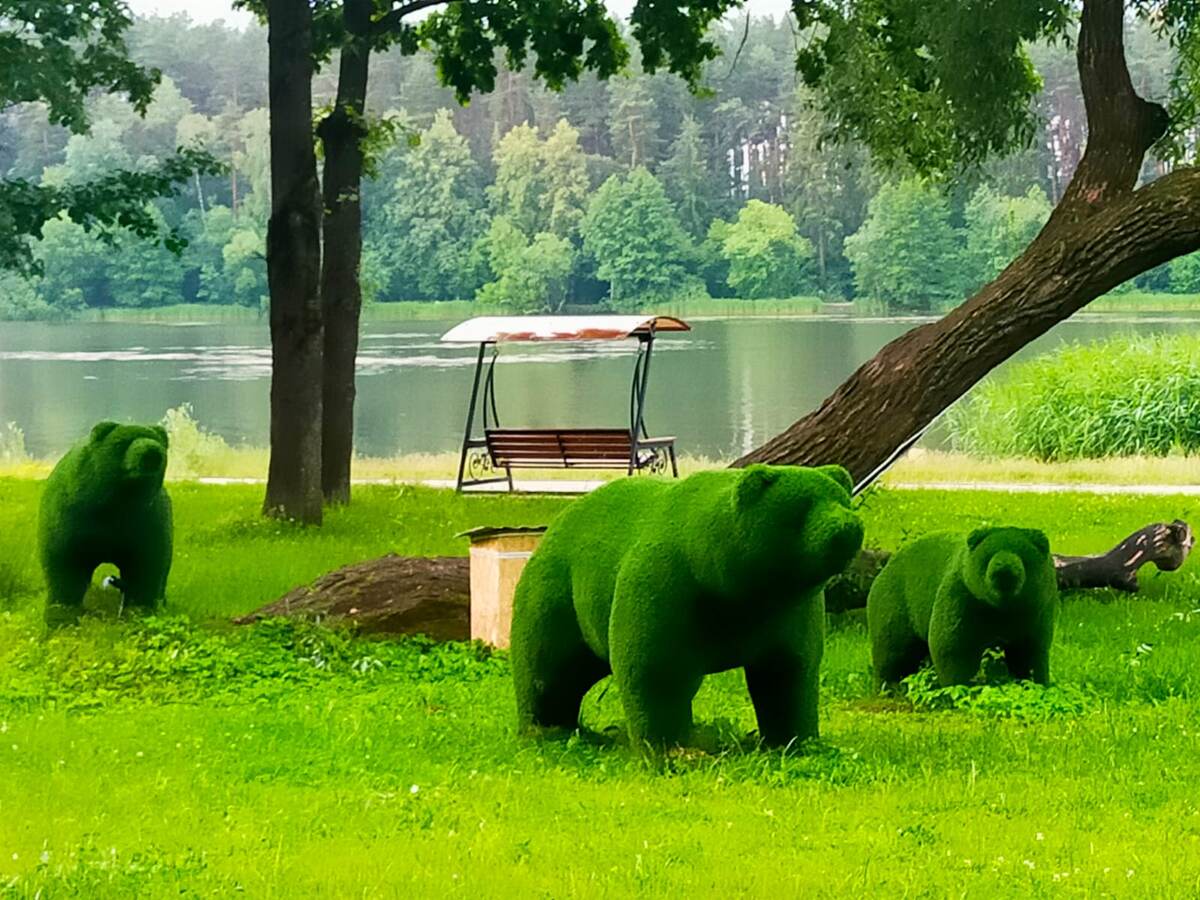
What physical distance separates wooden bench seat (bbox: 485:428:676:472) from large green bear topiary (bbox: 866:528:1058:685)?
36.0ft

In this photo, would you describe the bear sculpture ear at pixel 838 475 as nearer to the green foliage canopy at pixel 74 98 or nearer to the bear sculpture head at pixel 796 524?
the bear sculpture head at pixel 796 524

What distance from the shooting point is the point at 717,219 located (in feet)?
277

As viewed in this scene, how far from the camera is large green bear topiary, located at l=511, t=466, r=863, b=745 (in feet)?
18.7

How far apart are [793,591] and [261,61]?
100443mm

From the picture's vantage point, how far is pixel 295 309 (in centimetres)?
1627

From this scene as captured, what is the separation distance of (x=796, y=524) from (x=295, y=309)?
11329 mm

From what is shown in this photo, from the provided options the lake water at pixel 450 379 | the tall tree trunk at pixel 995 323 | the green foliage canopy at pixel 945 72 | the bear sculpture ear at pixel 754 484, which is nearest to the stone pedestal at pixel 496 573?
the tall tree trunk at pixel 995 323

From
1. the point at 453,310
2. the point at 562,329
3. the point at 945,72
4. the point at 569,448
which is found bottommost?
the point at 453,310

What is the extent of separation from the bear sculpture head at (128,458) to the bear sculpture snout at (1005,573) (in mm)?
5299

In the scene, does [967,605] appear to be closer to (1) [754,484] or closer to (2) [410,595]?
(1) [754,484]

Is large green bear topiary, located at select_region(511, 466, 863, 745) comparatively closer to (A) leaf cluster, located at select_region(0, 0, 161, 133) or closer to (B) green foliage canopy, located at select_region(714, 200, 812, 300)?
(A) leaf cluster, located at select_region(0, 0, 161, 133)

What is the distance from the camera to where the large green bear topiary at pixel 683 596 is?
5.70 meters

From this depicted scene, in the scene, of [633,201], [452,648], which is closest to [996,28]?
[452,648]

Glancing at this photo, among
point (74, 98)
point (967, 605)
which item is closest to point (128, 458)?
point (967, 605)
